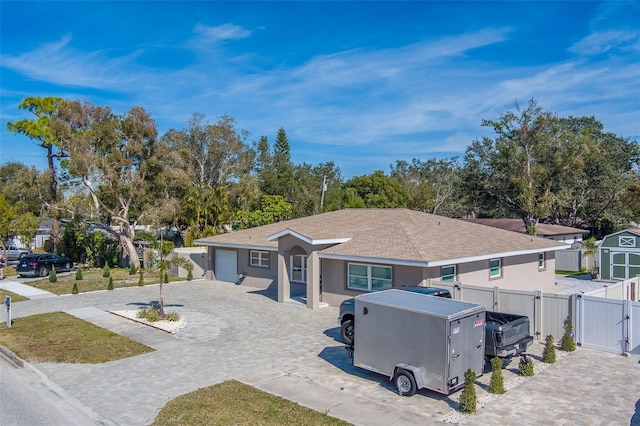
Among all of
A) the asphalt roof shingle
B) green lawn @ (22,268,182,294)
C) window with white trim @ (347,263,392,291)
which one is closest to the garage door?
the asphalt roof shingle

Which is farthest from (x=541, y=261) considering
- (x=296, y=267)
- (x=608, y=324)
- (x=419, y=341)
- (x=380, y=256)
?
(x=419, y=341)

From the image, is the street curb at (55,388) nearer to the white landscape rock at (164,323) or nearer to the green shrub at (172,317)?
the white landscape rock at (164,323)

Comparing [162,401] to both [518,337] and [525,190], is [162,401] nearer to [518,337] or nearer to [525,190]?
[518,337]

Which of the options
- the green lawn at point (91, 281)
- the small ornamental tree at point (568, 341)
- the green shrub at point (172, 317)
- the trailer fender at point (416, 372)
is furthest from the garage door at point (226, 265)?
the trailer fender at point (416, 372)

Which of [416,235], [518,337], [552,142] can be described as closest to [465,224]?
[416,235]

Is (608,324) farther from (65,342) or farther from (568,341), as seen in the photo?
(65,342)

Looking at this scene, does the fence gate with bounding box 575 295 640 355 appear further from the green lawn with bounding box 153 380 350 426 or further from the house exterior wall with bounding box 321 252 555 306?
the green lawn with bounding box 153 380 350 426

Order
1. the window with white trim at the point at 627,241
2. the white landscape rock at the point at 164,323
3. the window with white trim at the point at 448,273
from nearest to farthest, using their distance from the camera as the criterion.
A: the white landscape rock at the point at 164,323 < the window with white trim at the point at 448,273 < the window with white trim at the point at 627,241
